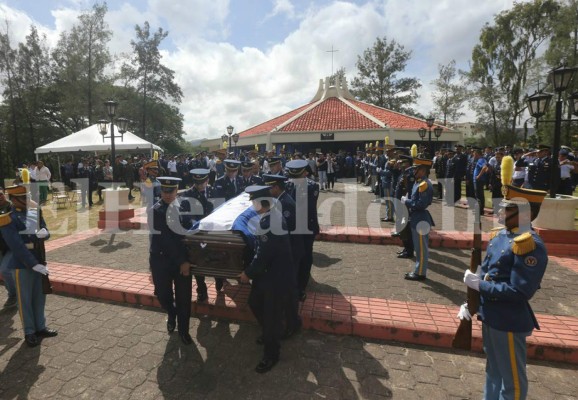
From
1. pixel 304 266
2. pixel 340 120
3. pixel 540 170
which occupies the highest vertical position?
pixel 340 120

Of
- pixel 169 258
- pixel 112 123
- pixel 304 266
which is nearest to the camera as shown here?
pixel 169 258

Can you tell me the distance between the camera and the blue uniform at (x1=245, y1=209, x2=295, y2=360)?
312cm

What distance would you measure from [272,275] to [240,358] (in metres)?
1.00

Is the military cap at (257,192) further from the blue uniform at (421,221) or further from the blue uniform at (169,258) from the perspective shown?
the blue uniform at (421,221)

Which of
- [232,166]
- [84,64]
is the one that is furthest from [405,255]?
[84,64]

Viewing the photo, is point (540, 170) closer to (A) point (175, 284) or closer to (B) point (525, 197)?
(B) point (525, 197)

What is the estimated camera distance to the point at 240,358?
339 cm

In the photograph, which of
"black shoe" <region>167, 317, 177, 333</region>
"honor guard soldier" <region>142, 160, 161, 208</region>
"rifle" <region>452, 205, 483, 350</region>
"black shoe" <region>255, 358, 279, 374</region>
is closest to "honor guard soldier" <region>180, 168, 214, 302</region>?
"black shoe" <region>167, 317, 177, 333</region>

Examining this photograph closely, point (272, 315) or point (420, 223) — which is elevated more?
point (420, 223)

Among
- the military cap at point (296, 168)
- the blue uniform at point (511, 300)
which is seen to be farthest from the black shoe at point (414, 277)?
the blue uniform at point (511, 300)

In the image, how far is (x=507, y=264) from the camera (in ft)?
7.63

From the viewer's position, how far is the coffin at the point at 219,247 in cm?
333

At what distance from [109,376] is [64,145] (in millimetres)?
19017

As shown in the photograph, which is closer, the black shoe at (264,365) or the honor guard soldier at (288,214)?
the black shoe at (264,365)
